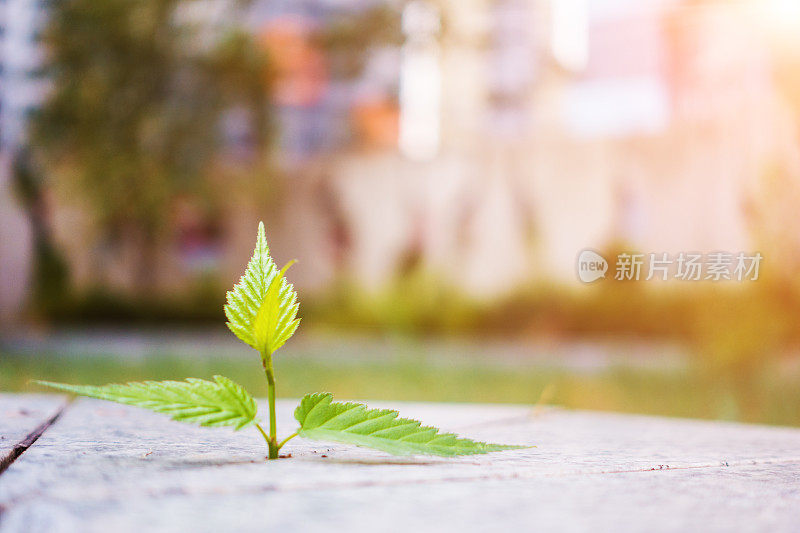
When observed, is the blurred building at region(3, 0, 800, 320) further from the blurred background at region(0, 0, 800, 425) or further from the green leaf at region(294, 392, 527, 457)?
the green leaf at region(294, 392, 527, 457)

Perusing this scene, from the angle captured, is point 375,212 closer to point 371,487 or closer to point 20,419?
point 20,419

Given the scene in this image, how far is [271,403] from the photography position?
709 mm

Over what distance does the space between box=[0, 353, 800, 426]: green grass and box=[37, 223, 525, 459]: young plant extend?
10.5 feet

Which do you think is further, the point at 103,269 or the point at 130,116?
the point at 103,269

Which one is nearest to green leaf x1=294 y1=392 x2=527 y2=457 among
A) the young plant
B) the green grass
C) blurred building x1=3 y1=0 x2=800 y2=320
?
the young plant

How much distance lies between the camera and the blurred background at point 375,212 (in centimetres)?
574

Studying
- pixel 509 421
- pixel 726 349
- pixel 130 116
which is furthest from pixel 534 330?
pixel 509 421

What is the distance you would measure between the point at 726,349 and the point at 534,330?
8.39 feet

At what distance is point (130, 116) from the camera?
8203 mm

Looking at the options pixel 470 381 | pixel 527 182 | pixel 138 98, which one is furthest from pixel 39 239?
pixel 470 381

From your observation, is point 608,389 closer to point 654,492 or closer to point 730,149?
point 730,149

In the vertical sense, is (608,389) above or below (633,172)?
below

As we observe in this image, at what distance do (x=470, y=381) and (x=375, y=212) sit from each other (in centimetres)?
496

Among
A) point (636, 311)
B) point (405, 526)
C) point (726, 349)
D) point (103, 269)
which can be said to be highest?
point (103, 269)
